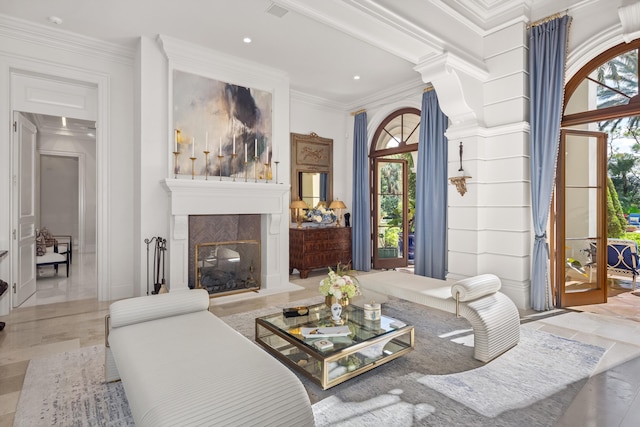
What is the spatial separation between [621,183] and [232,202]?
21.6ft

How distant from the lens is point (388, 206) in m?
6.77

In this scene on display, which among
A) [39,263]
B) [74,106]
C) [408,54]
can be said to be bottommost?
[39,263]


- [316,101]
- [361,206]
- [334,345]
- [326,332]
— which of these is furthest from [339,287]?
[316,101]

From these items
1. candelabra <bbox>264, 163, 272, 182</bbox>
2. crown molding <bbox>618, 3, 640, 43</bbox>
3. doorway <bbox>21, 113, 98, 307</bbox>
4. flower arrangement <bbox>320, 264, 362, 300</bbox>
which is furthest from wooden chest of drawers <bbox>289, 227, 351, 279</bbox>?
crown molding <bbox>618, 3, 640, 43</bbox>

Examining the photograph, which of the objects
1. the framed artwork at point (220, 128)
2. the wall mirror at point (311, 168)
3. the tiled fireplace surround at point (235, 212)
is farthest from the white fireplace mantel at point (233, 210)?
the wall mirror at point (311, 168)

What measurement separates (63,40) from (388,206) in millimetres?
5496

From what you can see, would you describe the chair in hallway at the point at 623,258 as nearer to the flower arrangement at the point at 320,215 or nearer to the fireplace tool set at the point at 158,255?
the flower arrangement at the point at 320,215

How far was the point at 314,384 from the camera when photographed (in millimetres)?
2391

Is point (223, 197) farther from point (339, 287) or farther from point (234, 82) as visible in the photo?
point (339, 287)

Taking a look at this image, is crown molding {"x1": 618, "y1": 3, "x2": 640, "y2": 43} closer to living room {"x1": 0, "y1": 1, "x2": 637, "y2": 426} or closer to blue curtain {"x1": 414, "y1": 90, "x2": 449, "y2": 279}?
living room {"x1": 0, "y1": 1, "x2": 637, "y2": 426}

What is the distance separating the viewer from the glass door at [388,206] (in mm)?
6723

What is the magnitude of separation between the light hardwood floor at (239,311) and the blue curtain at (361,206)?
1422mm

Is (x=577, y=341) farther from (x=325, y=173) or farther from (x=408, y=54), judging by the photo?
(x=325, y=173)

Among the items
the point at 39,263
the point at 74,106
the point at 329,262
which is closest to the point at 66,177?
the point at 39,263
